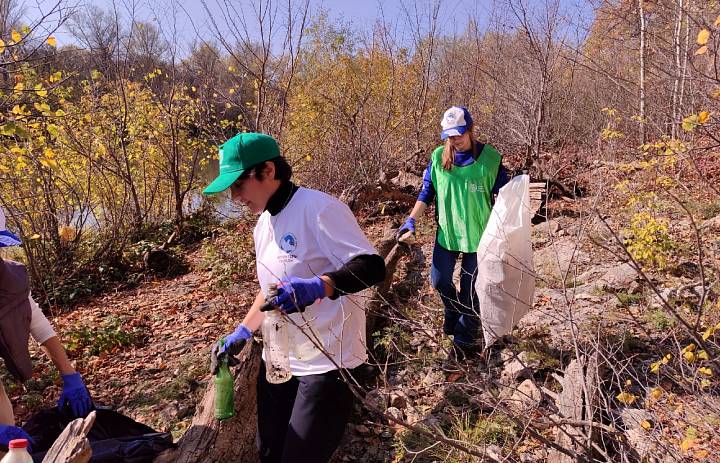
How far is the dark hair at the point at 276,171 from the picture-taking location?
183 centimetres

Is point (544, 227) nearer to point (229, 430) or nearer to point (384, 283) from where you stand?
point (384, 283)

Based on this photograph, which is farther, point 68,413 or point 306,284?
point 68,413

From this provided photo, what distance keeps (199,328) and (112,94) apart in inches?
196

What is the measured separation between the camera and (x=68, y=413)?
2.43 meters

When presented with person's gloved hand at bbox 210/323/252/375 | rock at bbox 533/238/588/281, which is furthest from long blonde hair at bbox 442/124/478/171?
rock at bbox 533/238/588/281

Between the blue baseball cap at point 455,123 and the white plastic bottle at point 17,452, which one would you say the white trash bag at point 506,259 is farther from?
the white plastic bottle at point 17,452

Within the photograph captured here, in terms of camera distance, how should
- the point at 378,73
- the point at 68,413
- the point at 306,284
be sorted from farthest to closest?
the point at 378,73, the point at 68,413, the point at 306,284

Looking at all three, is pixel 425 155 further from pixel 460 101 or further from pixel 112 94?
pixel 112 94

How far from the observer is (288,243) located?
1.90m

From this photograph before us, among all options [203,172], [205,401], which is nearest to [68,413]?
[205,401]

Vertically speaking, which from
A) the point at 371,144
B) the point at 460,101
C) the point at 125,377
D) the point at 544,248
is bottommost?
the point at 125,377

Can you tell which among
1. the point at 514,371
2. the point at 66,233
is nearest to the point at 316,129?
the point at 66,233

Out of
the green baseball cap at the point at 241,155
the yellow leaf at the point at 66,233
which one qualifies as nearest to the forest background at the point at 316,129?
the yellow leaf at the point at 66,233

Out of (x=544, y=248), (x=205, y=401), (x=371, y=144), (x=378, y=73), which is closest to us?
(x=205, y=401)
